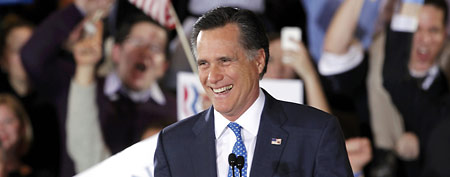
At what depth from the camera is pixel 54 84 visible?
5371 millimetres

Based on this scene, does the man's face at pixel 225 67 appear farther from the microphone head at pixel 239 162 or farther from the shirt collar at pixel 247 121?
the microphone head at pixel 239 162

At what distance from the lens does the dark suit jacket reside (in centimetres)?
173

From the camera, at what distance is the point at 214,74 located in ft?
5.82

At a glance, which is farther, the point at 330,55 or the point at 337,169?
the point at 330,55

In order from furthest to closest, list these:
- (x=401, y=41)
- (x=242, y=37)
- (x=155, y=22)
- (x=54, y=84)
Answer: (x=54, y=84), (x=155, y=22), (x=401, y=41), (x=242, y=37)

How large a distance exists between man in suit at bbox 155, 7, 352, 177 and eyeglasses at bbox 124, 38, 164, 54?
3150 millimetres

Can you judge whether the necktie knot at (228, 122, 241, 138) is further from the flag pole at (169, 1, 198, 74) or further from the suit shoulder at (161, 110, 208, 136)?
the flag pole at (169, 1, 198, 74)

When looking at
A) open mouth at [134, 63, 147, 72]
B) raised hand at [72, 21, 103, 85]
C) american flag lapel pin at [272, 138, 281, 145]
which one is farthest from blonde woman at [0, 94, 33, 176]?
american flag lapel pin at [272, 138, 281, 145]

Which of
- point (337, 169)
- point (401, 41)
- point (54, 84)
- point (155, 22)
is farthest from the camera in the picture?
point (54, 84)

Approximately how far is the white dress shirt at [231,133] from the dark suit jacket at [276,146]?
24 millimetres

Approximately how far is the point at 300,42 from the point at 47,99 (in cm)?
225

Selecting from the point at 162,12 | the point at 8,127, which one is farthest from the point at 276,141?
the point at 8,127

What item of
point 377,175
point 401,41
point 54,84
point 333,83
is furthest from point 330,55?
point 54,84

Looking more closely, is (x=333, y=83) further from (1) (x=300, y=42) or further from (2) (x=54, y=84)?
(2) (x=54, y=84)
